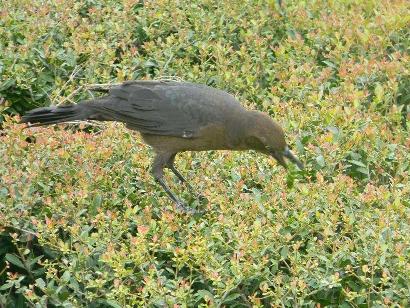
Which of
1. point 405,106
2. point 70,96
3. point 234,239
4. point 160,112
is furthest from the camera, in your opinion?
point 405,106

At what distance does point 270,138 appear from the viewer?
17.6 feet

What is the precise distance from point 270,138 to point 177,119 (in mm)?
599

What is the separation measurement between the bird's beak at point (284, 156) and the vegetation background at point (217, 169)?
0.37ft

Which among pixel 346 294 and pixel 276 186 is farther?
pixel 276 186

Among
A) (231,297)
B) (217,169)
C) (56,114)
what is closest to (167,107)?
(217,169)

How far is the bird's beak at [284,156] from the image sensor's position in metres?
5.38

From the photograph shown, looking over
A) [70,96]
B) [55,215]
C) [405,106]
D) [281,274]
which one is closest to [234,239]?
[281,274]

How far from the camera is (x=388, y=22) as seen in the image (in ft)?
25.9

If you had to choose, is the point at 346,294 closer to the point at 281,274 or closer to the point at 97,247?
the point at 281,274

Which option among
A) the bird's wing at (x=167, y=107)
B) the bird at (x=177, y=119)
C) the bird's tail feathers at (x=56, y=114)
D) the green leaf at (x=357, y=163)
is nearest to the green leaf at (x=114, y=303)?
the bird at (x=177, y=119)

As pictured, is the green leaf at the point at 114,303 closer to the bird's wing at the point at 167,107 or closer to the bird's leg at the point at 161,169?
the bird's leg at the point at 161,169

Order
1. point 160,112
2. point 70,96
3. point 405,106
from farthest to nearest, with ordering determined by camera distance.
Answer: point 405,106 < point 70,96 < point 160,112

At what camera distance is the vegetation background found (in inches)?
182

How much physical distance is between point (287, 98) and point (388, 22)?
1.53m
